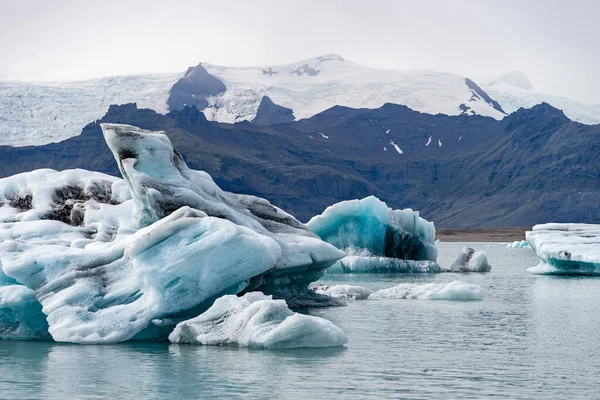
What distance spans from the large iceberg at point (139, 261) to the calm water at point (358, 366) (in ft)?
2.48

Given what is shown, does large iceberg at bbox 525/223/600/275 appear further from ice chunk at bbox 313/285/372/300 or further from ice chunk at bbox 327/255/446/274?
ice chunk at bbox 313/285/372/300

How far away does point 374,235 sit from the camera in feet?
182

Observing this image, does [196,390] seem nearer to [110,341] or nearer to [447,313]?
[110,341]

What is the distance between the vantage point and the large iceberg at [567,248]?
5103 cm

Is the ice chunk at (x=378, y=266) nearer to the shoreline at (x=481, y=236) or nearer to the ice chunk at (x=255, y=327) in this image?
the ice chunk at (x=255, y=327)

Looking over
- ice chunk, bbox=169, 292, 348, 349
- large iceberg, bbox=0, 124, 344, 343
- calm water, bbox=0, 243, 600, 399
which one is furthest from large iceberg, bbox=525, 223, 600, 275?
ice chunk, bbox=169, 292, 348, 349

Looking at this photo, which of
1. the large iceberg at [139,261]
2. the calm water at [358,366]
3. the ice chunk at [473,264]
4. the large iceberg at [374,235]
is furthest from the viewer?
the ice chunk at [473,264]

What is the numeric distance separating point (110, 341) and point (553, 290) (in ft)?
84.2

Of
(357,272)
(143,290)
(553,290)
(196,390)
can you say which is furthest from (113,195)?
(357,272)

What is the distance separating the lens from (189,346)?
21422mm

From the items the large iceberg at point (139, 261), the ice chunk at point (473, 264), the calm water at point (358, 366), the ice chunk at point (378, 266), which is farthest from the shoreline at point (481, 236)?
A: the calm water at point (358, 366)

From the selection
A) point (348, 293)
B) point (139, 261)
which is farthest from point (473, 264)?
point (139, 261)

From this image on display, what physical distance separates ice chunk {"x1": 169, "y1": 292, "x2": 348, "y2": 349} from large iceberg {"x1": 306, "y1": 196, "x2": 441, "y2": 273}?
32.4 metres

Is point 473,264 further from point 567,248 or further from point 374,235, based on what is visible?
point 567,248
